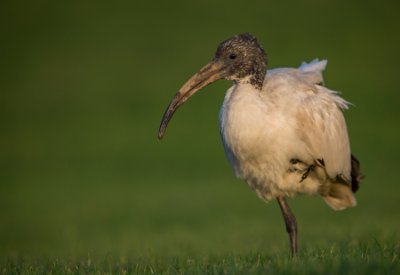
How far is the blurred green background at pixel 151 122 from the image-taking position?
1631 centimetres

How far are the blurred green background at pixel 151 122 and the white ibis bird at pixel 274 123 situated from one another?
1358mm

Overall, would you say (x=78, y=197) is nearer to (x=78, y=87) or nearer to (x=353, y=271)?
(x=78, y=87)

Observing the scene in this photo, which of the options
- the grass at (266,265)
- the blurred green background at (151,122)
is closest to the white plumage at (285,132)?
→ the grass at (266,265)

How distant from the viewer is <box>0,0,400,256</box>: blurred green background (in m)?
16.3

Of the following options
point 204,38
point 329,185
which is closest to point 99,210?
point 329,185

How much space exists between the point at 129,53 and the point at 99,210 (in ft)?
55.6

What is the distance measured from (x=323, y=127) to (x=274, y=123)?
71cm

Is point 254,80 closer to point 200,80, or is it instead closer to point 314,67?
point 200,80

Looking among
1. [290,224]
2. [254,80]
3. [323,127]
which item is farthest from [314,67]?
[290,224]

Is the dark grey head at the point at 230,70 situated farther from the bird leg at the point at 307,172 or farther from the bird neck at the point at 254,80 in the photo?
the bird leg at the point at 307,172

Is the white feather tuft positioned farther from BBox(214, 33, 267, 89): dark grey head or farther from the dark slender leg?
the dark slender leg

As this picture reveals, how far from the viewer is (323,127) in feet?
26.1

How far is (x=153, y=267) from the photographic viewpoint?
7180 mm

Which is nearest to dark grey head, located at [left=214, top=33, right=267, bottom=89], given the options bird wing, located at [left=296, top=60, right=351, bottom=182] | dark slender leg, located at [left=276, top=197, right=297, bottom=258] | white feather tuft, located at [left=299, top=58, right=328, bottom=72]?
bird wing, located at [left=296, top=60, right=351, bottom=182]
